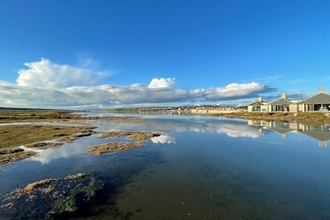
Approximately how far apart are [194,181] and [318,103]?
59504 millimetres

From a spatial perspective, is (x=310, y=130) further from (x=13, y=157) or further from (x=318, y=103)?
(x=13, y=157)

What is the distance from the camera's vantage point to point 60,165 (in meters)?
14.1

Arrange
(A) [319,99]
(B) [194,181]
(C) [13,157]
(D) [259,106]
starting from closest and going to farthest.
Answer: (B) [194,181]
(C) [13,157]
(A) [319,99]
(D) [259,106]

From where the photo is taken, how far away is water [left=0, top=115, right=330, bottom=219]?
25.1ft

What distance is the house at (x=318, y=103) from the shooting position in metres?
49.4

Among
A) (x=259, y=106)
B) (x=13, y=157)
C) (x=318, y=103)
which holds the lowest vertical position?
(x=13, y=157)

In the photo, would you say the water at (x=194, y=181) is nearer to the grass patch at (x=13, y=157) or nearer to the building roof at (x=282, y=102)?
the grass patch at (x=13, y=157)

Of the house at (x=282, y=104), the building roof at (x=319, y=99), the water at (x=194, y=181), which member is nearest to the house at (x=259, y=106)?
Result: the house at (x=282, y=104)

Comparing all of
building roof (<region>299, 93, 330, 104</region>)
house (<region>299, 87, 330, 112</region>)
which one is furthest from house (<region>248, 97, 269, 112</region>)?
building roof (<region>299, 93, 330, 104</region>)

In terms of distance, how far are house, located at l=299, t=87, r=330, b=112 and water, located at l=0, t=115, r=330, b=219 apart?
143 ft

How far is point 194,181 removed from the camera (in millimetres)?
10758

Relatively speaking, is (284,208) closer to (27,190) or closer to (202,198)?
(202,198)

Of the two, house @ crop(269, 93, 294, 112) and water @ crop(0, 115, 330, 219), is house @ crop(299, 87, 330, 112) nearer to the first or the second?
house @ crop(269, 93, 294, 112)

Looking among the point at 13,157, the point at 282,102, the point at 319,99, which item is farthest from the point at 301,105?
the point at 13,157
